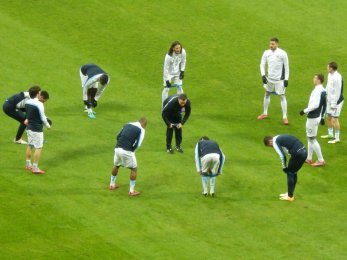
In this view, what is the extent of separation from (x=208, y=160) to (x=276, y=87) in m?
7.08

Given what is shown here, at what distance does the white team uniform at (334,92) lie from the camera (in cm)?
2838

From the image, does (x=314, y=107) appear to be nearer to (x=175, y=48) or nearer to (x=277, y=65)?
(x=277, y=65)

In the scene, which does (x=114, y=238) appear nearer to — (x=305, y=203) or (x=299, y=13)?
(x=305, y=203)

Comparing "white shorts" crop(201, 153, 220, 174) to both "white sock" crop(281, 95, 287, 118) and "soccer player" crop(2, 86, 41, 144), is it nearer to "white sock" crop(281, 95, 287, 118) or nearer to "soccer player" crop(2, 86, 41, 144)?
"soccer player" crop(2, 86, 41, 144)

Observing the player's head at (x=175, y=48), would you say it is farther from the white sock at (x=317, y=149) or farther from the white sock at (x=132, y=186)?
the white sock at (x=132, y=186)

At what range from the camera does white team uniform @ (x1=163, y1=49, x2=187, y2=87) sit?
29938 mm

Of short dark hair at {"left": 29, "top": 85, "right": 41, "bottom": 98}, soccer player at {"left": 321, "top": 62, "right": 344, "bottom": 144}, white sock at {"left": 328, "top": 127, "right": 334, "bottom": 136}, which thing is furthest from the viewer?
white sock at {"left": 328, "top": 127, "right": 334, "bottom": 136}

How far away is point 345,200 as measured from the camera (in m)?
24.7

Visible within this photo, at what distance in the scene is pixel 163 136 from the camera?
28.8 m

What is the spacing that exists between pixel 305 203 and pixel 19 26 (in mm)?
16844

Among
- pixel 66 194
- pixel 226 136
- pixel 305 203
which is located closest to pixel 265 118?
pixel 226 136

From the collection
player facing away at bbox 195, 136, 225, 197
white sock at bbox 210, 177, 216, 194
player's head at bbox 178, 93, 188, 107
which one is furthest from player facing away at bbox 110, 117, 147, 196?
player's head at bbox 178, 93, 188, 107

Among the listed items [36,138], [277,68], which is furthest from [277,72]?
[36,138]

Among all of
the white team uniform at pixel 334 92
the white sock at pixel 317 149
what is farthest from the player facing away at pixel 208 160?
the white team uniform at pixel 334 92
